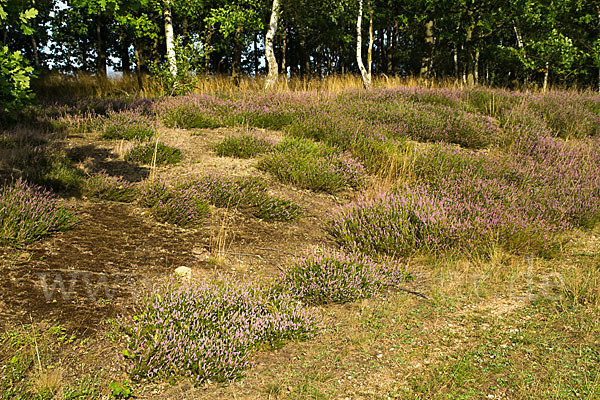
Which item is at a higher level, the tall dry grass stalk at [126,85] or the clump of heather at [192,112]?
the tall dry grass stalk at [126,85]

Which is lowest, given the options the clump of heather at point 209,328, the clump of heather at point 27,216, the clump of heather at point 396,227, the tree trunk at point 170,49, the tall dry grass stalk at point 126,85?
the clump of heather at point 209,328

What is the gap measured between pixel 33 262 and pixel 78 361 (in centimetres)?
147

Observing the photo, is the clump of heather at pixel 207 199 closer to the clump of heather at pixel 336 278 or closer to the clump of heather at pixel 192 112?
the clump of heather at pixel 336 278

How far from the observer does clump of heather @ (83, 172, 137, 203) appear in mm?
5367

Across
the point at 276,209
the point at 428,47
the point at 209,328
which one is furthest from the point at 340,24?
the point at 209,328

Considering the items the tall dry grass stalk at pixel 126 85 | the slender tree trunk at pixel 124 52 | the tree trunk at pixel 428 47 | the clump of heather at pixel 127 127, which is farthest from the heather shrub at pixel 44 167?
the slender tree trunk at pixel 124 52

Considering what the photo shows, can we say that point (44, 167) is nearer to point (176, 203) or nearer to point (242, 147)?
point (176, 203)

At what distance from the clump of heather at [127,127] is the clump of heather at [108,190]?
2.01 meters

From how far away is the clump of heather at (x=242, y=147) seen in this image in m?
7.11

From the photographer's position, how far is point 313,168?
253 inches

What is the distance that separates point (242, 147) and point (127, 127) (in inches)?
87.8

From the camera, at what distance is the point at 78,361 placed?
9.12 ft

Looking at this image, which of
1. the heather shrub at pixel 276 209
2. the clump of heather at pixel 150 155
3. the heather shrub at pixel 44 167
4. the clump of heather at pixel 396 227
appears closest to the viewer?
the clump of heather at pixel 396 227

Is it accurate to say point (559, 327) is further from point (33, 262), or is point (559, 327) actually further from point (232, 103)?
point (232, 103)
